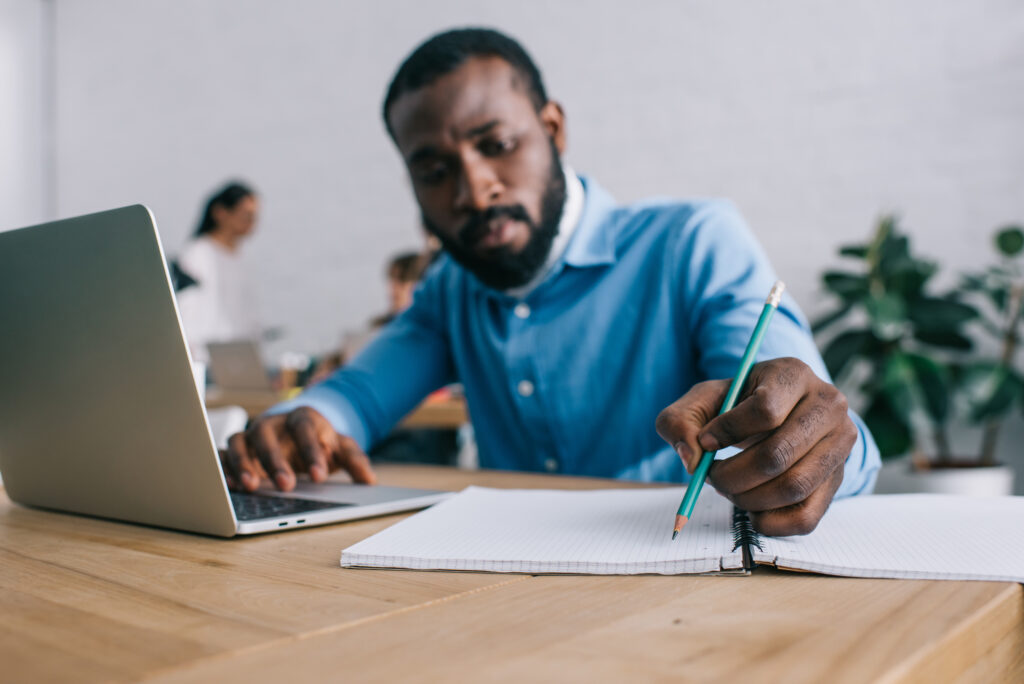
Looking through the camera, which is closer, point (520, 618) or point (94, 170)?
point (520, 618)

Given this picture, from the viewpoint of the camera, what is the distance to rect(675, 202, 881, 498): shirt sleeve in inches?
27.2

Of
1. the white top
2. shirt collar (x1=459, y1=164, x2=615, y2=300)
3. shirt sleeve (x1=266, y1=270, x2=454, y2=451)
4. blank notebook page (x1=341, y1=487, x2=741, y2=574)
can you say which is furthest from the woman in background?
blank notebook page (x1=341, y1=487, x2=741, y2=574)

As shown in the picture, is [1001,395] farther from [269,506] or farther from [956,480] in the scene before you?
[269,506]

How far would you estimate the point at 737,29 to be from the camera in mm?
3020

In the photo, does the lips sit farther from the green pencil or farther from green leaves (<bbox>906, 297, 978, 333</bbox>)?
green leaves (<bbox>906, 297, 978, 333</bbox>)

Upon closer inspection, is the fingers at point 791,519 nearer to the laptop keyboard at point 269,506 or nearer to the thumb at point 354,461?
the laptop keyboard at point 269,506

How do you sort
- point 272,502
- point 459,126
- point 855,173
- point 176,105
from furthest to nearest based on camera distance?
1. point 176,105
2. point 855,173
3. point 459,126
4. point 272,502

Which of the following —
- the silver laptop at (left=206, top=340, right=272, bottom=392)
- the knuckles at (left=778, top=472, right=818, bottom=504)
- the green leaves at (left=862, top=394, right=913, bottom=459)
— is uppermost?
the knuckles at (left=778, top=472, right=818, bottom=504)

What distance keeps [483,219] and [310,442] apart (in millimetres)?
364

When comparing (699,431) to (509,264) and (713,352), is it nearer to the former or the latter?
(713,352)

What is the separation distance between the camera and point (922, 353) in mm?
2377

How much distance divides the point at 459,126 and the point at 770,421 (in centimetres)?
64

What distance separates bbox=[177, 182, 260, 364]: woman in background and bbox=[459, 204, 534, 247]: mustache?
317 cm

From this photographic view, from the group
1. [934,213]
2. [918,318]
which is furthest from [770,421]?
[934,213]
